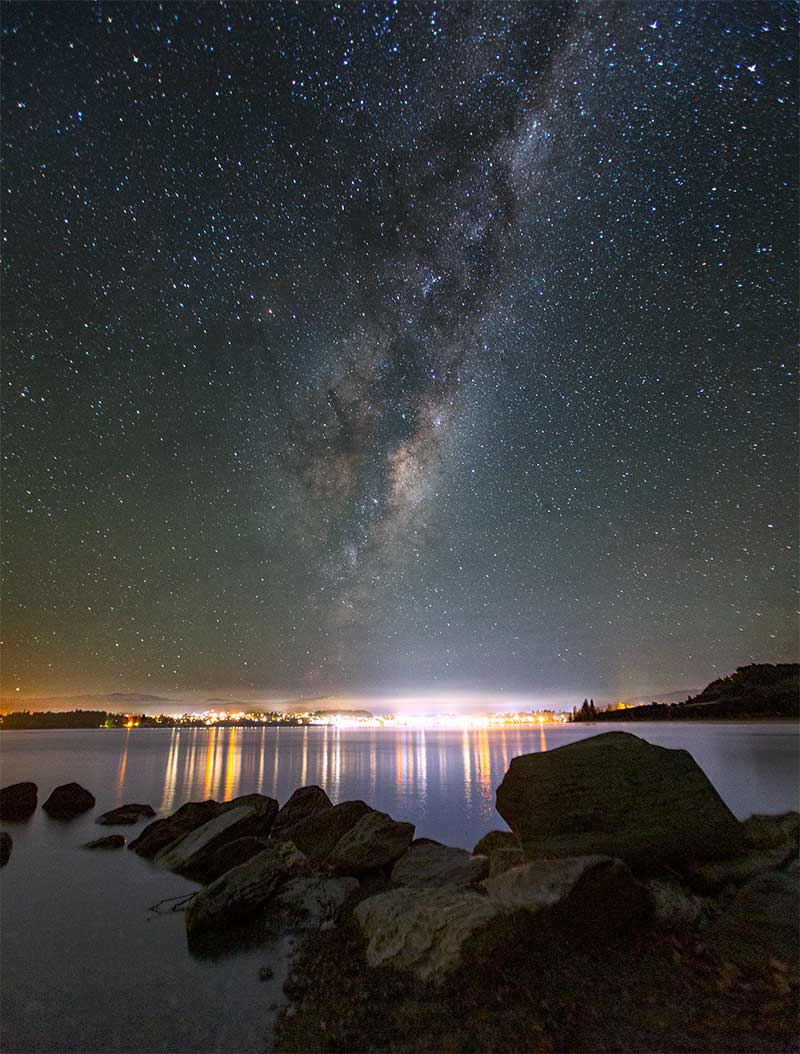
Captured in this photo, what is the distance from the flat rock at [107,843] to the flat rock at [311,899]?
1002 centimetres

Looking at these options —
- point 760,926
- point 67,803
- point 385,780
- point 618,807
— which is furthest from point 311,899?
point 385,780

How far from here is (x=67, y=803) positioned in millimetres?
26547

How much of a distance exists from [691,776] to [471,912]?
593cm

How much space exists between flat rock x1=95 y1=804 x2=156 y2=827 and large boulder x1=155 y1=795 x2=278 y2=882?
30.7 feet

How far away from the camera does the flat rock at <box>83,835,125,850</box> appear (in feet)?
63.2

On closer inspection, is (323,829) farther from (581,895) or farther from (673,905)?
(673,905)

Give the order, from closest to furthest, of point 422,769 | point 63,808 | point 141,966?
point 141,966 < point 63,808 < point 422,769

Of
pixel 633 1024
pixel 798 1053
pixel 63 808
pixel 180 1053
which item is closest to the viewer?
pixel 798 1053

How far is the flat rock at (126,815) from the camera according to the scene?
24531 mm

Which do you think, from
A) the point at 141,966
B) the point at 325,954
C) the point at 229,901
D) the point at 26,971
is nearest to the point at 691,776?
the point at 325,954

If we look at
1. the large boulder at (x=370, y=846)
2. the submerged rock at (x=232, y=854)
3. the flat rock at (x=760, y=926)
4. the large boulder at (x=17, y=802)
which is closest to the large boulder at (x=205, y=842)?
the submerged rock at (x=232, y=854)

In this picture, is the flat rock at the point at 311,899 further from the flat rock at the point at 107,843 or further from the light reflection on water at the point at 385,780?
the light reflection on water at the point at 385,780

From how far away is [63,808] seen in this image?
26297 mm

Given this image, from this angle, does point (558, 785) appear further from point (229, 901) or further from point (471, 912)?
point (229, 901)
